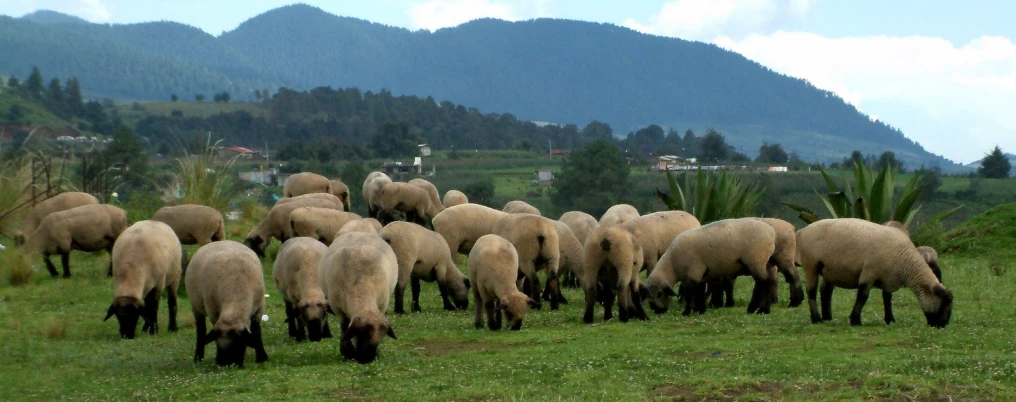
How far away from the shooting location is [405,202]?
27.3 m

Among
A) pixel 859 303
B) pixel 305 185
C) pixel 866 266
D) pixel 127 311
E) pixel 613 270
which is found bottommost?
pixel 127 311

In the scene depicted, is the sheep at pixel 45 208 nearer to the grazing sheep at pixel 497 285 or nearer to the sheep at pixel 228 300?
the sheep at pixel 228 300

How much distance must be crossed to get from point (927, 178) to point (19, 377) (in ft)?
202

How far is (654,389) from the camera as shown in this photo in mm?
10664

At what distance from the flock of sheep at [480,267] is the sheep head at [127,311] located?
2 centimetres

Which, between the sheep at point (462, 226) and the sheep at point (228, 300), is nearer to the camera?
the sheep at point (228, 300)

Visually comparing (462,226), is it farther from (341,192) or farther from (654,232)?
(341,192)

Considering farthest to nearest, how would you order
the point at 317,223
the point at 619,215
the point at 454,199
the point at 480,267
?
the point at 454,199 → the point at 619,215 → the point at 317,223 → the point at 480,267

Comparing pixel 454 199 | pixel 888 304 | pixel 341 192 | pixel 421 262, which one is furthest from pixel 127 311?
Answer: pixel 341 192

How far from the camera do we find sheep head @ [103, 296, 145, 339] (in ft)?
49.4

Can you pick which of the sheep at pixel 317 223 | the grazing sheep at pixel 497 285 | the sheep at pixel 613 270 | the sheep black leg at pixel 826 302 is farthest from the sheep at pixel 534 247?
the sheep at pixel 317 223

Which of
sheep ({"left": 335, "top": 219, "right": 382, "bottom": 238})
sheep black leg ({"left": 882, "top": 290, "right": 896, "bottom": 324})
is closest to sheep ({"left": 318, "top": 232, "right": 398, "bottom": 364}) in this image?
sheep ({"left": 335, "top": 219, "right": 382, "bottom": 238})

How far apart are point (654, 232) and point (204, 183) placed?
13.4 m

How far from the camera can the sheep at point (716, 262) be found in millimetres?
16328
